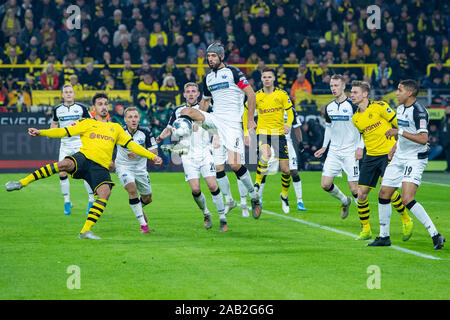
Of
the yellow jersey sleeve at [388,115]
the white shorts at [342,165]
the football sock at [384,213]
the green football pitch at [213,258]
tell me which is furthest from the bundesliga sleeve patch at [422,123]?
the white shorts at [342,165]

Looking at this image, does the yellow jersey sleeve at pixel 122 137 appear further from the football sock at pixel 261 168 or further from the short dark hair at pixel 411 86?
the football sock at pixel 261 168

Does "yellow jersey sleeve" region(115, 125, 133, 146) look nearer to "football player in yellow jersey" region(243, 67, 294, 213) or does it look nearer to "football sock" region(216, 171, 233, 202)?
"football sock" region(216, 171, 233, 202)

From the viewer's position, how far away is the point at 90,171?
10.1 metres

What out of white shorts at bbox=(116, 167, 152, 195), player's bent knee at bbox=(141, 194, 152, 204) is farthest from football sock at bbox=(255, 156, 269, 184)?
white shorts at bbox=(116, 167, 152, 195)

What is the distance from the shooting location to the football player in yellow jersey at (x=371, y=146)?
1045 centimetres

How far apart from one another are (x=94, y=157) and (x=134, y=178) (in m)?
1.23

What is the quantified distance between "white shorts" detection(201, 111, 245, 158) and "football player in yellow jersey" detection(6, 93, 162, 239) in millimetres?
1319

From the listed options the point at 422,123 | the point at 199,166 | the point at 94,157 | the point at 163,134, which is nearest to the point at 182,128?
the point at 199,166

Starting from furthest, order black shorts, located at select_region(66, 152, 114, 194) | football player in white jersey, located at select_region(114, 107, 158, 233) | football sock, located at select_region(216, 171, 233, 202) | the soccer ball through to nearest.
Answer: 1. football sock, located at select_region(216, 171, 233, 202)
2. football player in white jersey, located at select_region(114, 107, 158, 233)
3. the soccer ball
4. black shorts, located at select_region(66, 152, 114, 194)

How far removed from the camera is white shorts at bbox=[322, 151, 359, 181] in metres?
12.9

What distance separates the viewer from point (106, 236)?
1060 cm

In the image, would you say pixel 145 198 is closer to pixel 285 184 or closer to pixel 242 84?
pixel 242 84
